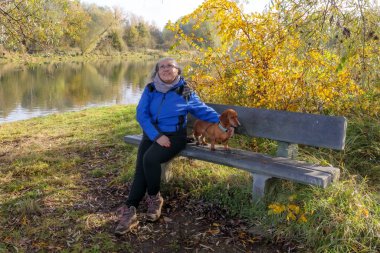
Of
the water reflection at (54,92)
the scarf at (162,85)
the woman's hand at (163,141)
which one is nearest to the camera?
the woman's hand at (163,141)

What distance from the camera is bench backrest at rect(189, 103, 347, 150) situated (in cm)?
340

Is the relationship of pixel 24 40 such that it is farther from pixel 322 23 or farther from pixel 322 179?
pixel 322 179

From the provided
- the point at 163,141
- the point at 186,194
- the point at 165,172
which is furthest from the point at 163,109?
the point at 186,194

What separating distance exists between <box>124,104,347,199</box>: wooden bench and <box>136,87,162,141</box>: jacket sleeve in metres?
0.44

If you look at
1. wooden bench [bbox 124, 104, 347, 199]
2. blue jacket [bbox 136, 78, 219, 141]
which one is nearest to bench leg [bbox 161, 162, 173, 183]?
wooden bench [bbox 124, 104, 347, 199]

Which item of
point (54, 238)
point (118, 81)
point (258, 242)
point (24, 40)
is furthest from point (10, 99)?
point (258, 242)

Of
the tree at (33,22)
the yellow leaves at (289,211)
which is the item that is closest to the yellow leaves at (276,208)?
the yellow leaves at (289,211)

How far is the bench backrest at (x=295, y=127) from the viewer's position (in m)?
3.40

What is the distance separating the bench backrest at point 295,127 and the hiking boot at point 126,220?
1538 mm

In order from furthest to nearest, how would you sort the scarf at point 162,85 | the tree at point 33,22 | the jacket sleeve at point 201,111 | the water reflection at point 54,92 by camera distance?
1. the water reflection at point 54,92
2. the tree at point 33,22
3. the jacket sleeve at point 201,111
4. the scarf at point 162,85

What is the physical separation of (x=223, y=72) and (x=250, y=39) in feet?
2.27

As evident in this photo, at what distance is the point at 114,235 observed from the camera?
3.25 meters

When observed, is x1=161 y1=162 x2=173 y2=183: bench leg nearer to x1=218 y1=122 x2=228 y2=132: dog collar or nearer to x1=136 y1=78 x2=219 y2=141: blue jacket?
x1=136 y1=78 x2=219 y2=141: blue jacket

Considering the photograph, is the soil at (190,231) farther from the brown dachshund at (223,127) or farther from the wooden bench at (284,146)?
the brown dachshund at (223,127)
